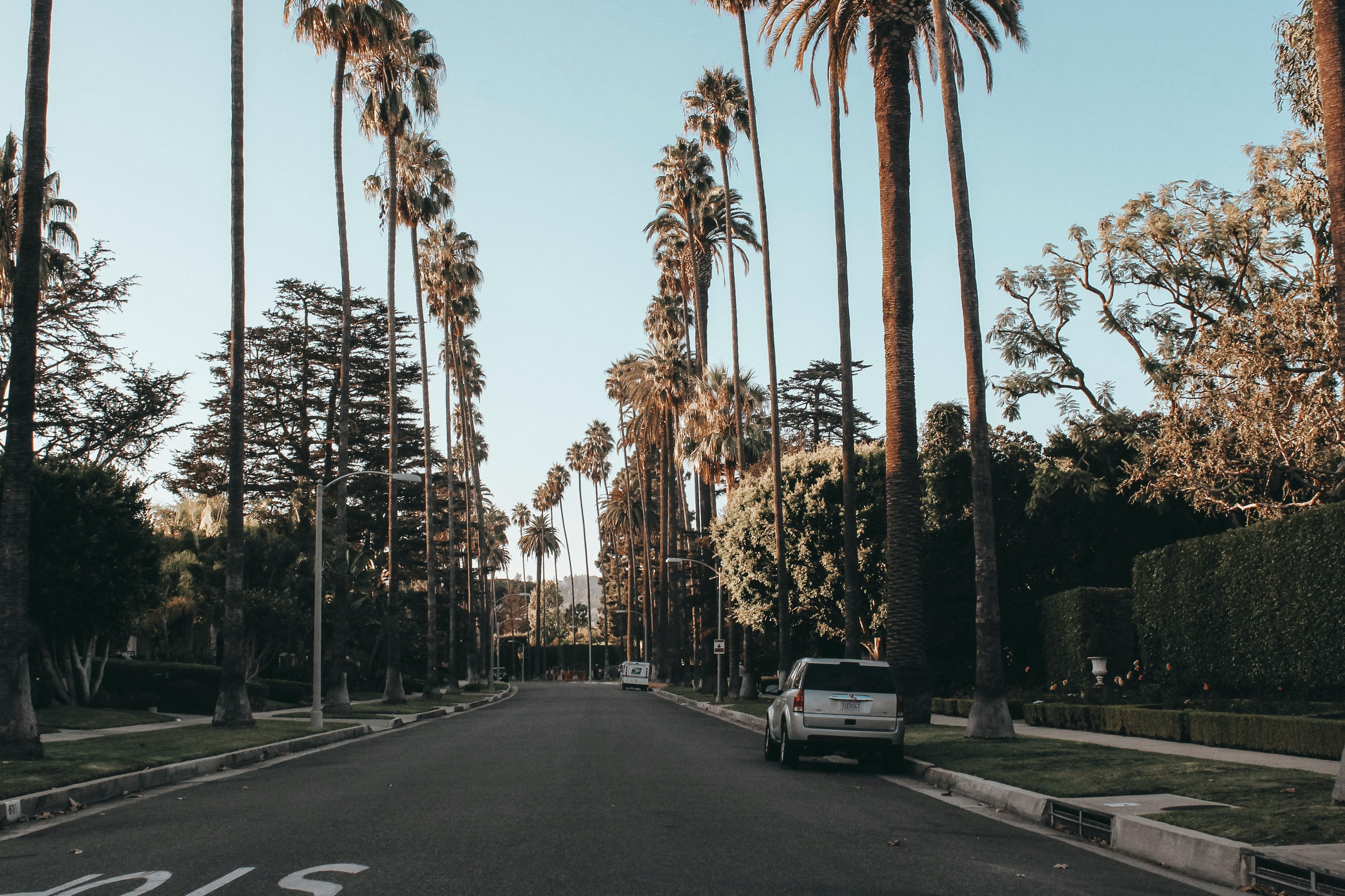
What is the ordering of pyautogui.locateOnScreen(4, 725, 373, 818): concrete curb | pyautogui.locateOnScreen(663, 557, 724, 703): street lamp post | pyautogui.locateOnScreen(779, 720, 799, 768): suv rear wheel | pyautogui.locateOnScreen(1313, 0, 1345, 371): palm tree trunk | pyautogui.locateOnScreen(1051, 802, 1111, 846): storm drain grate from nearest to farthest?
1. pyautogui.locateOnScreen(1051, 802, 1111, 846): storm drain grate
2. pyautogui.locateOnScreen(1313, 0, 1345, 371): palm tree trunk
3. pyautogui.locateOnScreen(4, 725, 373, 818): concrete curb
4. pyautogui.locateOnScreen(779, 720, 799, 768): suv rear wheel
5. pyautogui.locateOnScreen(663, 557, 724, 703): street lamp post

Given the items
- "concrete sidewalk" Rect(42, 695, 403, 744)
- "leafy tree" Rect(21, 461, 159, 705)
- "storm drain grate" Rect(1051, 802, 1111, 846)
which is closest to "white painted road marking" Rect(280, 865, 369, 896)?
"storm drain grate" Rect(1051, 802, 1111, 846)

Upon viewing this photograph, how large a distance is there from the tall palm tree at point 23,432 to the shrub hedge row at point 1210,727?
57.2 feet

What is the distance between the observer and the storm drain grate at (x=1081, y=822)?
1119cm

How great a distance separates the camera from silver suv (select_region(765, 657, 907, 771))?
59.0ft

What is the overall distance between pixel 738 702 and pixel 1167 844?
38.3 meters

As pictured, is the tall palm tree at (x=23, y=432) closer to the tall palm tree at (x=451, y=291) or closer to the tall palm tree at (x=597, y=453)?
the tall palm tree at (x=451, y=291)

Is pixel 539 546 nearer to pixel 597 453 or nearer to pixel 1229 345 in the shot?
pixel 597 453

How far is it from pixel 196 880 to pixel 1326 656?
63.9 ft

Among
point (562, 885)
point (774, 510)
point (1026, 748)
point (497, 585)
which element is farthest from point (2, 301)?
point (497, 585)

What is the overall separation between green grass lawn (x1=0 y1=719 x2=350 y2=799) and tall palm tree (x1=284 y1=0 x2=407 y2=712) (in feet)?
18.9

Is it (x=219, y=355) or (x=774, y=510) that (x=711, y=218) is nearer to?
(x=774, y=510)

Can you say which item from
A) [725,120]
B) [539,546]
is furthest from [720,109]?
[539,546]

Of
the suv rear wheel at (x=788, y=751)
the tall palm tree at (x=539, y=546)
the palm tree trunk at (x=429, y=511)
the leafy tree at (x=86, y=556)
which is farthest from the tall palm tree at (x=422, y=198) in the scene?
the tall palm tree at (x=539, y=546)

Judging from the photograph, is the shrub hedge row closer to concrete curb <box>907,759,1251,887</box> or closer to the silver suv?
concrete curb <box>907,759,1251,887</box>
